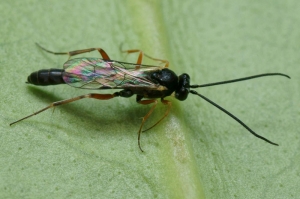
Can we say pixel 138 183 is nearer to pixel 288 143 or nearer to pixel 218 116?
pixel 218 116

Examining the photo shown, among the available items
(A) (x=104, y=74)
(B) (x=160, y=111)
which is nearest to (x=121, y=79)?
(A) (x=104, y=74)

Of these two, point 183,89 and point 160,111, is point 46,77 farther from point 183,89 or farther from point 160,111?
point 183,89

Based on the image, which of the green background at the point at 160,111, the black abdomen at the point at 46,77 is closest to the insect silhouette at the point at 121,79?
the black abdomen at the point at 46,77

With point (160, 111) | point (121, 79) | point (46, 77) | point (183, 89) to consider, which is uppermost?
point (46, 77)

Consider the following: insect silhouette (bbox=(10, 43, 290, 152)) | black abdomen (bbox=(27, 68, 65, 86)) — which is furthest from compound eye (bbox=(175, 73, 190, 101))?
black abdomen (bbox=(27, 68, 65, 86))

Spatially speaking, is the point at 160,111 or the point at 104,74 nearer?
the point at 104,74

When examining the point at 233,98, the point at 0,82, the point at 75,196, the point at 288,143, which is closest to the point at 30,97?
the point at 0,82

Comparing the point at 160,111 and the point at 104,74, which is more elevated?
the point at 104,74

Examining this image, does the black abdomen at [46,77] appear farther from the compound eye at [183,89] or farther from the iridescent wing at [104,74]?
the compound eye at [183,89]

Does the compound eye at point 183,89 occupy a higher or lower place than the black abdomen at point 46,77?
lower
